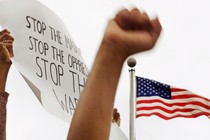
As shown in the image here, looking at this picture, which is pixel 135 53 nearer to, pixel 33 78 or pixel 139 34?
pixel 139 34

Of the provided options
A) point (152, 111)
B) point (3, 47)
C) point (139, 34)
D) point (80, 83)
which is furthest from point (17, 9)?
point (152, 111)

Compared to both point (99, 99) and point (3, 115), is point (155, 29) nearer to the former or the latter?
point (99, 99)

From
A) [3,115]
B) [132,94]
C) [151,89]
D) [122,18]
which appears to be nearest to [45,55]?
[3,115]

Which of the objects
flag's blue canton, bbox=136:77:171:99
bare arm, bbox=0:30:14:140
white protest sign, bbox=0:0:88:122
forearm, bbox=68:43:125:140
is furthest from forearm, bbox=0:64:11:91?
flag's blue canton, bbox=136:77:171:99

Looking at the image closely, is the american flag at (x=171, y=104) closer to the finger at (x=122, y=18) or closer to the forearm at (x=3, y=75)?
the forearm at (x=3, y=75)

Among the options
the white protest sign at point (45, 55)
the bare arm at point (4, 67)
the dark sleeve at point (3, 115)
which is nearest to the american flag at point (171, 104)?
the white protest sign at point (45, 55)

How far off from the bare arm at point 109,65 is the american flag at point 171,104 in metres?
8.50

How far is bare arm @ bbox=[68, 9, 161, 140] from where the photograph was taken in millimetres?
1522

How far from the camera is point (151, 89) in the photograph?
36.0ft

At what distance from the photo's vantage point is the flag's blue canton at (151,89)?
1069 centimetres

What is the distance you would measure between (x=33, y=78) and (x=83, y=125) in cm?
339

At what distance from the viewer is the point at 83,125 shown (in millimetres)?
1519

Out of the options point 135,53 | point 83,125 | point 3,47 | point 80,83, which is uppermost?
point 80,83

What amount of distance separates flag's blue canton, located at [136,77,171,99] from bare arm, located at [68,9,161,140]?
9.06 meters
